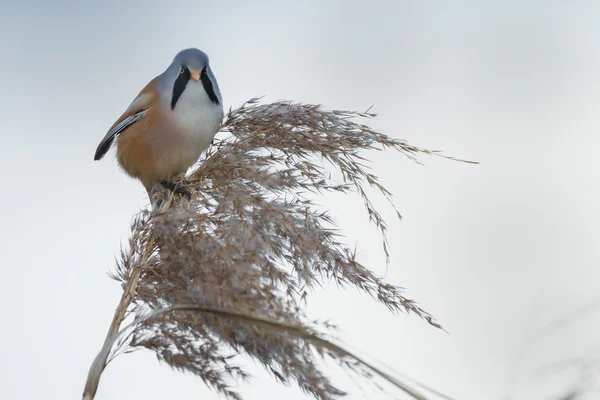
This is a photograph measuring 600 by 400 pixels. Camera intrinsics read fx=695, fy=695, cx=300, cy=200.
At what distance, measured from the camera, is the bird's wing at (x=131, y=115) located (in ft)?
8.67

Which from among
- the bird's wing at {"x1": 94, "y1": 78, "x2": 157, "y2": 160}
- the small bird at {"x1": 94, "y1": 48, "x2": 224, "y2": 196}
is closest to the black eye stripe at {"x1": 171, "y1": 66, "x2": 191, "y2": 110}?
the small bird at {"x1": 94, "y1": 48, "x2": 224, "y2": 196}

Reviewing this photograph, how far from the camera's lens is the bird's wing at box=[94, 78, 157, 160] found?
8.67 feet

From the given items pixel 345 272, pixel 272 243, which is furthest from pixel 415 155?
pixel 272 243

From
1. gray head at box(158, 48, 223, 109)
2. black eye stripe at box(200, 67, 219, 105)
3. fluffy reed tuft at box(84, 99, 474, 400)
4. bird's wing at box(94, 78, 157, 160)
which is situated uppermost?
bird's wing at box(94, 78, 157, 160)

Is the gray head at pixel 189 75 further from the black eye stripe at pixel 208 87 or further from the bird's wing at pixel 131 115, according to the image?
the bird's wing at pixel 131 115

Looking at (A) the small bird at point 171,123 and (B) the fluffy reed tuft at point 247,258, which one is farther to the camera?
(A) the small bird at point 171,123

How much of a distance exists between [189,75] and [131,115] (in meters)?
0.40

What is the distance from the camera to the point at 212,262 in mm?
1563

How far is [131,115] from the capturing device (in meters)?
2.69

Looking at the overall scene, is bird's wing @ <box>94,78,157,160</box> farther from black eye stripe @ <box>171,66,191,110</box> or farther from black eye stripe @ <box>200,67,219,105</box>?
black eye stripe @ <box>200,67,219,105</box>

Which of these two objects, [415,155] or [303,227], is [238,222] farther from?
[415,155]

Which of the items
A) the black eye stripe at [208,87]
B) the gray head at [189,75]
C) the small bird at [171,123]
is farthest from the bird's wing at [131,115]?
the black eye stripe at [208,87]

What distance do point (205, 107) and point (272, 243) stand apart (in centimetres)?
84

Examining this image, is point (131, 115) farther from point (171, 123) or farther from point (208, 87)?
point (208, 87)
